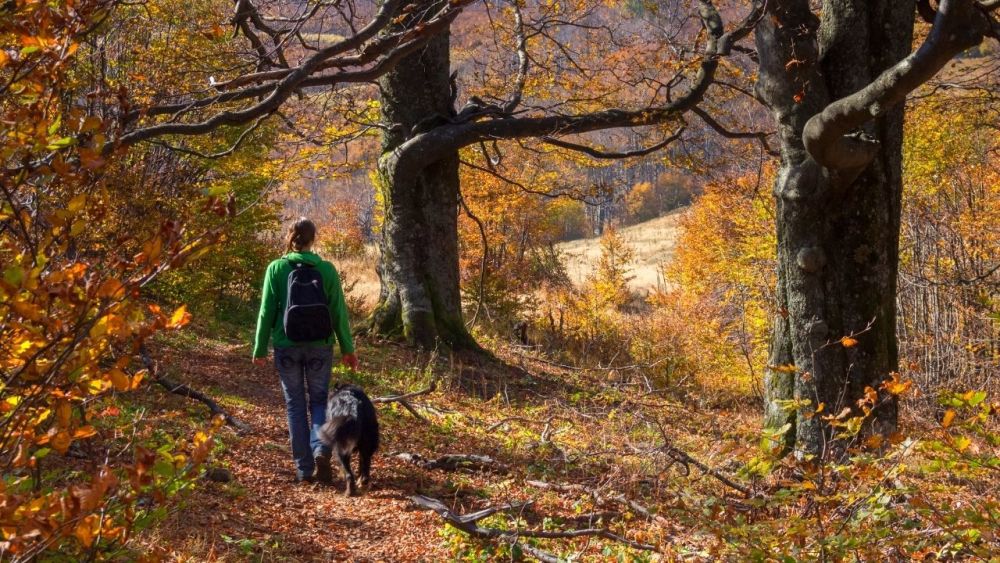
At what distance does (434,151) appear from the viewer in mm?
10500

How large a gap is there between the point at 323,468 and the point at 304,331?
3.44ft

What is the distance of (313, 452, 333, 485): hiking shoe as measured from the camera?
583cm

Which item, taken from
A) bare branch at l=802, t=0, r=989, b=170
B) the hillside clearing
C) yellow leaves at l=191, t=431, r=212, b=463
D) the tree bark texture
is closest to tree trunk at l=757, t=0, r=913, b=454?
the tree bark texture

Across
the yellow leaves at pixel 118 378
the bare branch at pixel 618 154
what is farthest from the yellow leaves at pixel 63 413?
the bare branch at pixel 618 154

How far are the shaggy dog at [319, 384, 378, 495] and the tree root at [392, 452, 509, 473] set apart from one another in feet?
2.44

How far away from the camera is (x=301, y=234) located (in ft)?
19.0

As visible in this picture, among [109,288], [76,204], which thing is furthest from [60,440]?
[76,204]

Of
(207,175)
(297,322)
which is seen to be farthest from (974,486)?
(207,175)

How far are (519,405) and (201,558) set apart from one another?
19.3 ft

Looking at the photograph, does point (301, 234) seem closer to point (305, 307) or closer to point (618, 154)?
point (305, 307)

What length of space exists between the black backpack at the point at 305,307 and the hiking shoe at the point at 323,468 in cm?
86

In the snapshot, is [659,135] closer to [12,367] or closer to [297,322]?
[297,322]

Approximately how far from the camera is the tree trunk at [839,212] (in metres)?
6.59

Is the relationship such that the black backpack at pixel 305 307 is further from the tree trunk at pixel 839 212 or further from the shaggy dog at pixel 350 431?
the tree trunk at pixel 839 212
